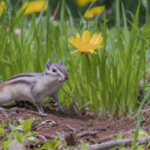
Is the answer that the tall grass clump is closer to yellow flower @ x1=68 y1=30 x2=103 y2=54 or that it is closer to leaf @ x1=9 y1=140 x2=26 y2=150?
yellow flower @ x1=68 y1=30 x2=103 y2=54

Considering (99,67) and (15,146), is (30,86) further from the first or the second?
(15,146)

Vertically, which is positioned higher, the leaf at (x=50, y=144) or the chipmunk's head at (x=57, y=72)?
the chipmunk's head at (x=57, y=72)

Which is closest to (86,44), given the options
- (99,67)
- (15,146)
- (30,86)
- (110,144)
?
(99,67)

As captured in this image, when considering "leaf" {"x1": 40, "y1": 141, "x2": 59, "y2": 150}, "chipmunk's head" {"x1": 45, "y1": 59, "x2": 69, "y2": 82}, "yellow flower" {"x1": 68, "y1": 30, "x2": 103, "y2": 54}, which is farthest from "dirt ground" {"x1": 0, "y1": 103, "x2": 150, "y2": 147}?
"yellow flower" {"x1": 68, "y1": 30, "x2": 103, "y2": 54}

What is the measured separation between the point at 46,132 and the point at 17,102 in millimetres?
625

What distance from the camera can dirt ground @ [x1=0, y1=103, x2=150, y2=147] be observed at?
4.88 ft

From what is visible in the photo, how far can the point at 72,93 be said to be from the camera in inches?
80.7

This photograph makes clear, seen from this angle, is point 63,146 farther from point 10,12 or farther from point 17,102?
point 10,12

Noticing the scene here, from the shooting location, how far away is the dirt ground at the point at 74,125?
58.5 inches

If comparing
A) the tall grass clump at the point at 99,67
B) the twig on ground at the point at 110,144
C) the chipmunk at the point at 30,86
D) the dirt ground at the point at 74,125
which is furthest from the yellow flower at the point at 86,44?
the twig on ground at the point at 110,144

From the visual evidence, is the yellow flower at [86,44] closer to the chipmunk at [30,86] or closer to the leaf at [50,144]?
the chipmunk at [30,86]

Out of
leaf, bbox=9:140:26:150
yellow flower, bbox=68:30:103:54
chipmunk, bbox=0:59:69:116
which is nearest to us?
leaf, bbox=9:140:26:150

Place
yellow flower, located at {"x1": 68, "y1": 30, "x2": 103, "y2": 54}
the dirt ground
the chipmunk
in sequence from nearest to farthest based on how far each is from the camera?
the dirt ground < yellow flower, located at {"x1": 68, "y1": 30, "x2": 103, "y2": 54} < the chipmunk

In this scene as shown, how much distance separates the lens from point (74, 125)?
1.73 meters
